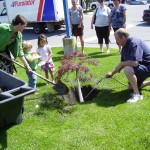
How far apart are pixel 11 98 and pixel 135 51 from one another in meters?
2.33

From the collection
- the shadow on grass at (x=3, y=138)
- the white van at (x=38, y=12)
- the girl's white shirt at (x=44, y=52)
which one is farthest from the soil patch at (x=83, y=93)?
the white van at (x=38, y=12)

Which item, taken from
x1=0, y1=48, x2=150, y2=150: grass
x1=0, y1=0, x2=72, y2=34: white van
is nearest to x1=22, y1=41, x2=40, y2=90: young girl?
x1=0, y1=48, x2=150, y2=150: grass

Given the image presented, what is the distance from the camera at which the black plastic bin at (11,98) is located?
12.9ft

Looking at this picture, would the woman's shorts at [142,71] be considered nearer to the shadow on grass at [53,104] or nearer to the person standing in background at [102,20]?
the shadow on grass at [53,104]

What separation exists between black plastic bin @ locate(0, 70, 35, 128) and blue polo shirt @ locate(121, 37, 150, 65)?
195 cm

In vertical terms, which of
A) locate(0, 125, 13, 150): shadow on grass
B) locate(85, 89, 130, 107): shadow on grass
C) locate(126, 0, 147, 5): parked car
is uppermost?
locate(85, 89, 130, 107): shadow on grass

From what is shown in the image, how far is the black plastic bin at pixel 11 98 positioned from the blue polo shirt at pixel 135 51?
6.39 feet

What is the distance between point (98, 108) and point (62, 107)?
64 cm

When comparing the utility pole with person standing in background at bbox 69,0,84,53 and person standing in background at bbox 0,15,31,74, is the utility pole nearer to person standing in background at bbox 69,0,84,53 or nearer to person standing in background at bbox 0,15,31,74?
person standing in background at bbox 69,0,84,53

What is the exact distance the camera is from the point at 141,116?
4793 mm

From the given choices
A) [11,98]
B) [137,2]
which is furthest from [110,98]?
[137,2]

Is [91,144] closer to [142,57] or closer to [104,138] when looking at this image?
[104,138]

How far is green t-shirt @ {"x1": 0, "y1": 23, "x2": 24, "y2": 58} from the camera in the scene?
5059mm

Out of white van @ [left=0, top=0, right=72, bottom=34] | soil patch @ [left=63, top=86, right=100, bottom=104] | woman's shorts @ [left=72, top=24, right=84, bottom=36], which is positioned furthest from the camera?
white van @ [left=0, top=0, right=72, bottom=34]
